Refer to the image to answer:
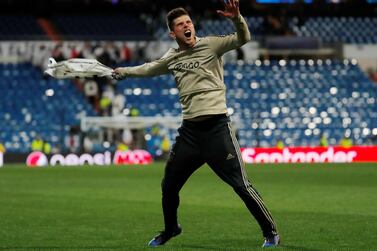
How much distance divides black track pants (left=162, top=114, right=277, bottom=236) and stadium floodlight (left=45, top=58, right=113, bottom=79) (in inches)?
41.1

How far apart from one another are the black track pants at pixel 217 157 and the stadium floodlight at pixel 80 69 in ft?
3.42

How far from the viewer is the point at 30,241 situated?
10.7 metres

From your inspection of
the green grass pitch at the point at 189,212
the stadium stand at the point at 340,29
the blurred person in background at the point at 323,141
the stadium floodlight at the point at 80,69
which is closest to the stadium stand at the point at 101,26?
the stadium stand at the point at 340,29

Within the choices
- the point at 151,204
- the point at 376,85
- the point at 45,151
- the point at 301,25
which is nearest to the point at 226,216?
the point at 151,204

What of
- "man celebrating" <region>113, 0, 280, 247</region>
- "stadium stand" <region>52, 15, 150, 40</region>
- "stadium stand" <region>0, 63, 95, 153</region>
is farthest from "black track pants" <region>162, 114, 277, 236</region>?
"stadium stand" <region>52, 15, 150, 40</region>

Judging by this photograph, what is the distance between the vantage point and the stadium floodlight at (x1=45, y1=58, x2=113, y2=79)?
1002 cm

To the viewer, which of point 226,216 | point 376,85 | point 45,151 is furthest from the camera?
point 376,85

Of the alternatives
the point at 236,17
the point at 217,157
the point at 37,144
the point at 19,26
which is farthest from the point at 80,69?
the point at 19,26

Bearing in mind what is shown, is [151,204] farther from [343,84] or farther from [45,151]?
[343,84]

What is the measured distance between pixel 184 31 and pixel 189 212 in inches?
246

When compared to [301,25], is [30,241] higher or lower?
lower

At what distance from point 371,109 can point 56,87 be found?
47.9 ft

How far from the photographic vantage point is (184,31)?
30.7 feet

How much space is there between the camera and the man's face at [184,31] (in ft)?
30.6
